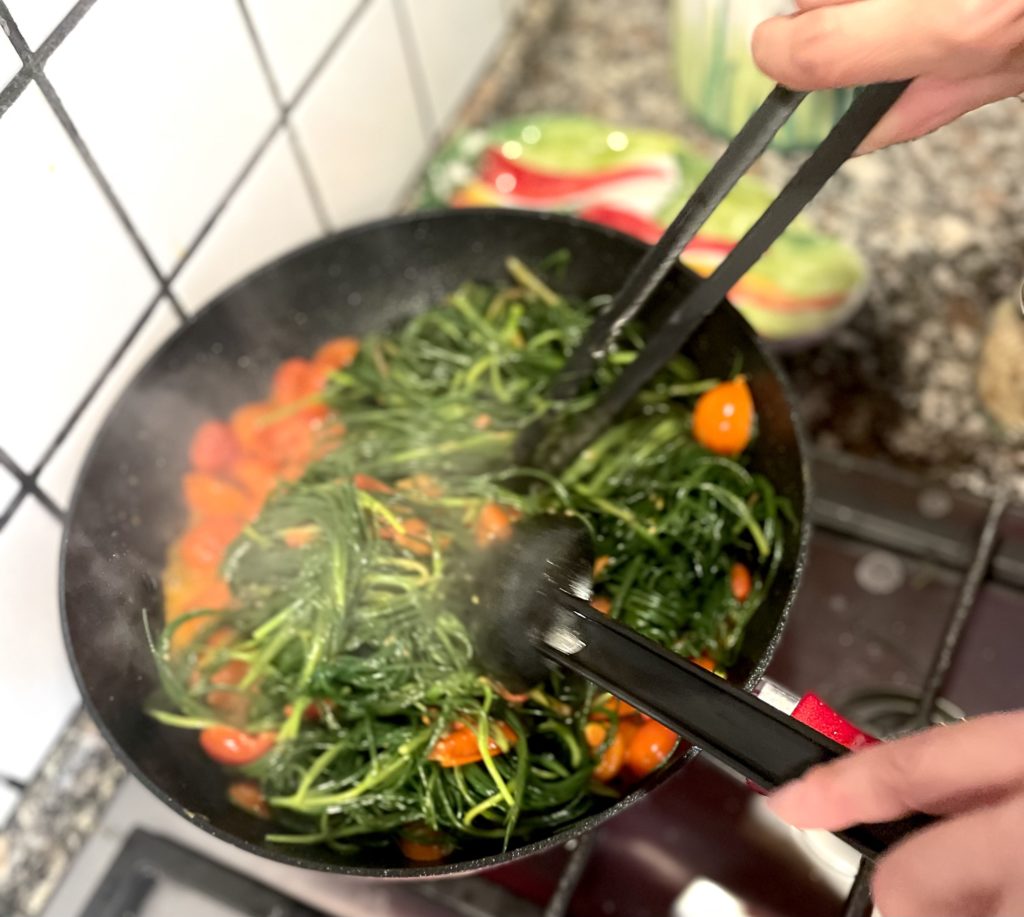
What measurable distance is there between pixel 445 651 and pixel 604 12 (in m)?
1.03

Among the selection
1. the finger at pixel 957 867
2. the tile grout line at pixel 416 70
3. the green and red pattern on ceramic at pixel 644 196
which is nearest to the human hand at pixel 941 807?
the finger at pixel 957 867

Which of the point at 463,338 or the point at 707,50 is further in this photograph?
the point at 707,50

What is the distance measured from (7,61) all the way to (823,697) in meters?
0.83

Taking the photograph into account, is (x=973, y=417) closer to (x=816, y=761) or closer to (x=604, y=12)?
(x=816, y=761)

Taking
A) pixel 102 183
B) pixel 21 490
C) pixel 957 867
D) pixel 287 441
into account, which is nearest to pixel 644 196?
pixel 287 441

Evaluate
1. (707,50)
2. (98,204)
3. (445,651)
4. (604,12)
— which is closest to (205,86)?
(98,204)

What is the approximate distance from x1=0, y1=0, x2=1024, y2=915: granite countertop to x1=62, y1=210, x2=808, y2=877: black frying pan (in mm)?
190

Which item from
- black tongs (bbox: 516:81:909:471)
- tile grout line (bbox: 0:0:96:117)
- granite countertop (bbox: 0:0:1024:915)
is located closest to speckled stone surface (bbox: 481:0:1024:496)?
granite countertop (bbox: 0:0:1024:915)

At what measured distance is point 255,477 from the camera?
0.91 m

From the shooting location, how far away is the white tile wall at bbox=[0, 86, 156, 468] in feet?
2.26

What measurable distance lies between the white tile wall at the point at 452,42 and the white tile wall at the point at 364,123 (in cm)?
5

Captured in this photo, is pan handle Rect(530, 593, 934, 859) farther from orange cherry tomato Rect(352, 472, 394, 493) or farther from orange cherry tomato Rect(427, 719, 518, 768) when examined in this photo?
orange cherry tomato Rect(352, 472, 394, 493)

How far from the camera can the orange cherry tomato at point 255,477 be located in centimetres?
90

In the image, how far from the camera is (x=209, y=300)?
92 cm
